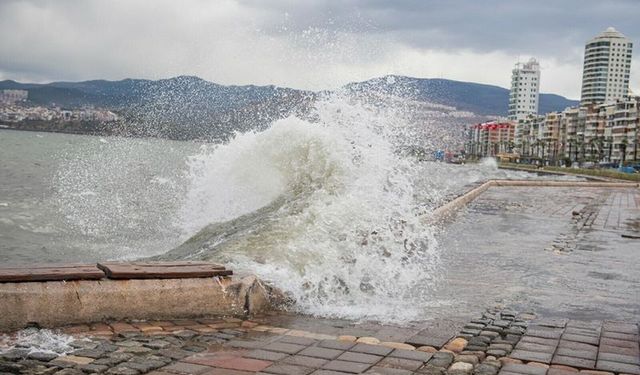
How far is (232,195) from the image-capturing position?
12.5m

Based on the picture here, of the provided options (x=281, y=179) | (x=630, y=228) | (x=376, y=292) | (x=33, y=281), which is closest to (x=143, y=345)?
(x=33, y=281)

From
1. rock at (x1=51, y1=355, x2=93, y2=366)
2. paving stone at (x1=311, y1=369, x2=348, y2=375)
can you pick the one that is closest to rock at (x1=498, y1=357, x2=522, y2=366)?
paving stone at (x1=311, y1=369, x2=348, y2=375)

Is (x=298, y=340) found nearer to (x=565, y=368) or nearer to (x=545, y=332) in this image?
(x=565, y=368)

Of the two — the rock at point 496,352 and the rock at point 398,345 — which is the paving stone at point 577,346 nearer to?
the rock at point 496,352

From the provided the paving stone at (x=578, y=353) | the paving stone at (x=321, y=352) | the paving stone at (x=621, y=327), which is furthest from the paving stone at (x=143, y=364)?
the paving stone at (x=621, y=327)

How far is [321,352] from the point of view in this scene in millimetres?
4152

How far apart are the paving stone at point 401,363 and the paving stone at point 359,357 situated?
5 cm

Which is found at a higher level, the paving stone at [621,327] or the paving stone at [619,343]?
the paving stone at [619,343]

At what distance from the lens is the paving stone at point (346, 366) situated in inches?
150

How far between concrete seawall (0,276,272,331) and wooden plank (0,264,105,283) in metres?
0.03

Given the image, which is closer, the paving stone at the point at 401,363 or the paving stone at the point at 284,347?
the paving stone at the point at 401,363

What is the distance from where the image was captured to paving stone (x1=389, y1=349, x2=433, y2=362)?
4.09 m

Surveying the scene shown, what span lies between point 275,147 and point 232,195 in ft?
3.96

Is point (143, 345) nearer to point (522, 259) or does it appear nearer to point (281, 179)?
point (522, 259)
